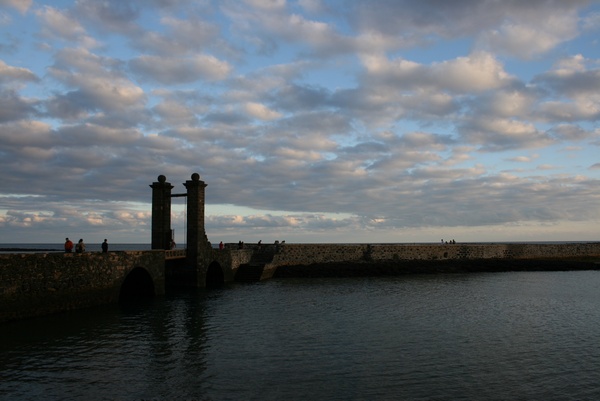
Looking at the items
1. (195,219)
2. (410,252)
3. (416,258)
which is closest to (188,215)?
(195,219)

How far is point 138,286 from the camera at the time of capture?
3275cm

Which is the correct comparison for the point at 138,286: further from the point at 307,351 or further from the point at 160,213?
the point at 307,351

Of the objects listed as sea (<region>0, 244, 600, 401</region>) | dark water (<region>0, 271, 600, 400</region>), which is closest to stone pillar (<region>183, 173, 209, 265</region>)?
sea (<region>0, 244, 600, 401</region>)

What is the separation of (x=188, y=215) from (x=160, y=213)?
9.13 ft

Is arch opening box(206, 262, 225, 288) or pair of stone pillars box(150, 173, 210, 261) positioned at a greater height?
pair of stone pillars box(150, 173, 210, 261)

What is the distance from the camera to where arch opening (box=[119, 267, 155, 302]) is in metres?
32.2

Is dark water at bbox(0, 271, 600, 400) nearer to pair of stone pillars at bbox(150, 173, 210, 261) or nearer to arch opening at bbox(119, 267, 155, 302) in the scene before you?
arch opening at bbox(119, 267, 155, 302)

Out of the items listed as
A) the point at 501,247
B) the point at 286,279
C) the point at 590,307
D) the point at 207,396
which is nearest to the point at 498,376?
the point at 207,396

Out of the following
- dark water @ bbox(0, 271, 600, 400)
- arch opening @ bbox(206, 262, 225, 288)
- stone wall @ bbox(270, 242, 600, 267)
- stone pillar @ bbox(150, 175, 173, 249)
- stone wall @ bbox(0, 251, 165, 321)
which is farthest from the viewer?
stone wall @ bbox(270, 242, 600, 267)

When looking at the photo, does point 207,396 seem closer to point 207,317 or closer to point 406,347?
point 406,347

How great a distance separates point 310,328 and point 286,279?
25503mm

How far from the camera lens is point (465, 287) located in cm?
4044

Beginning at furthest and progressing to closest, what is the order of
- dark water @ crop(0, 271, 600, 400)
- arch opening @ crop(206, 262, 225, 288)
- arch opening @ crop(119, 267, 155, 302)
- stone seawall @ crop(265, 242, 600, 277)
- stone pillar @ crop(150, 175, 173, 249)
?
1. stone seawall @ crop(265, 242, 600, 277)
2. arch opening @ crop(206, 262, 225, 288)
3. stone pillar @ crop(150, 175, 173, 249)
4. arch opening @ crop(119, 267, 155, 302)
5. dark water @ crop(0, 271, 600, 400)

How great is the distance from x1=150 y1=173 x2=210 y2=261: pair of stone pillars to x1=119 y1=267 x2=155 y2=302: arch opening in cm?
493
